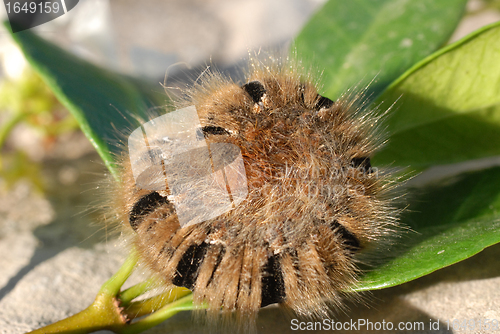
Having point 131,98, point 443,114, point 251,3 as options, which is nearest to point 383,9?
point 443,114

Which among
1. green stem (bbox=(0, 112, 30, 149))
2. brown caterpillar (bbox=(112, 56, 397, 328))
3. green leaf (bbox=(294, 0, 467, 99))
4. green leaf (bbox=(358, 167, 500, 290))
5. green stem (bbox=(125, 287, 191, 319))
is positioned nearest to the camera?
brown caterpillar (bbox=(112, 56, 397, 328))

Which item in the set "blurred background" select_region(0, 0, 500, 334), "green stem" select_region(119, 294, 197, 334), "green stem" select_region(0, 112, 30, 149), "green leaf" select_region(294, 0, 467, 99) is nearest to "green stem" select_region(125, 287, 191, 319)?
"green stem" select_region(119, 294, 197, 334)

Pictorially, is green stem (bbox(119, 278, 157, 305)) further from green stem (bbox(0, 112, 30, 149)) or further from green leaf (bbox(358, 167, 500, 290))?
green stem (bbox(0, 112, 30, 149))

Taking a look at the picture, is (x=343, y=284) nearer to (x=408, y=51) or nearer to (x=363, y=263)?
(x=363, y=263)

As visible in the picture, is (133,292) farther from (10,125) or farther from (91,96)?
(10,125)

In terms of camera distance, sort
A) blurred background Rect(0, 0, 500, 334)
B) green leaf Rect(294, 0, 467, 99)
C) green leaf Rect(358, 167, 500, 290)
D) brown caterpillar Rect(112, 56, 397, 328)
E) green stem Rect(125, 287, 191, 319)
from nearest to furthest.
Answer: brown caterpillar Rect(112, 56, 397, 328)
green leaf Rect(358, 167, 500, 290)
green stem Rect(125, 287, 191, 319)
blurred background Rect(0, 0, 500, 334)
green leaf Rect(294, 0, 467, 99)

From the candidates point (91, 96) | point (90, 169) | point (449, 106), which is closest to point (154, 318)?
point (91, 96)

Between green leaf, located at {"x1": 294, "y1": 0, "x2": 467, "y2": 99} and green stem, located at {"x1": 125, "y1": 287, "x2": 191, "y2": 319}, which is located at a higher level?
green leaf, located at {"x1": 294, "y1": 0, "x2": 467, "y2": 99}
